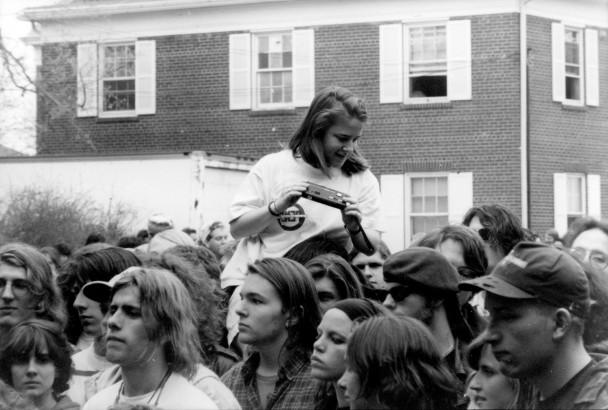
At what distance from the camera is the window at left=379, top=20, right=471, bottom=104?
70.3 ft

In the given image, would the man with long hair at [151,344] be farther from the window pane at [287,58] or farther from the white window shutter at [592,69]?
the white window shutter at [592,69]

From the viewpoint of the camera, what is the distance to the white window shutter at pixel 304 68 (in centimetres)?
2219

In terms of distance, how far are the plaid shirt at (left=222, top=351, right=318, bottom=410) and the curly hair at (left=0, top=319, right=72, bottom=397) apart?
2.79 ft

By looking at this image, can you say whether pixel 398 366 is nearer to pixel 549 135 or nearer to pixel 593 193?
pixel 549 135

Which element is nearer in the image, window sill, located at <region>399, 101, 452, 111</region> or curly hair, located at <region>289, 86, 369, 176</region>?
curly hair, located at <region>289, 86, 369, 176</region>

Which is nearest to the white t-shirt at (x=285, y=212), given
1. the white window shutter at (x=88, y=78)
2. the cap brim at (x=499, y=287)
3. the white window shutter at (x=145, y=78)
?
the cap brim at (x=499, y=287)

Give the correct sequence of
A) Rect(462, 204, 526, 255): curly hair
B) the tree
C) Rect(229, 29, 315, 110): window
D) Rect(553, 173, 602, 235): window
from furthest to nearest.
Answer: Rect(229, 29, 315, 110): window, Rect(553, 173, 602, 235): window, the tree, Rect(462, 204, 526, 255): curly hair

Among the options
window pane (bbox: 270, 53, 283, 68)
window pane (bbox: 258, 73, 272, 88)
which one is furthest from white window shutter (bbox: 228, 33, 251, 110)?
window pane (bbox: 270, 53, 283, 68)

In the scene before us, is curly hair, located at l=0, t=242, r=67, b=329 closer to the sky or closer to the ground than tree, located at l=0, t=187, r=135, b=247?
closer to the ground

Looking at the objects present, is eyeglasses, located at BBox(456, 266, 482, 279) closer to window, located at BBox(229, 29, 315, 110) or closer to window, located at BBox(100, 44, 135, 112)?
window, located at BBox(229, 29, 315, 110)

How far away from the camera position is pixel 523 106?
21.0m

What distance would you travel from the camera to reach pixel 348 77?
2195 cm

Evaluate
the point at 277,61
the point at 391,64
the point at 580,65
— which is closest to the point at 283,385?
the point at 391,64

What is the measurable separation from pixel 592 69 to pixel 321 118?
18588 millimetres
